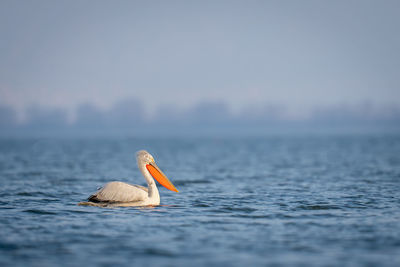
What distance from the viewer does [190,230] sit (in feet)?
33.7

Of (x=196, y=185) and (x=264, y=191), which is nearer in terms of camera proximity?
(x=264, y=191)

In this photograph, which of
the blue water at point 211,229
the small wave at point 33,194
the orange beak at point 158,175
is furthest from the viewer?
the small wave at point 33,194

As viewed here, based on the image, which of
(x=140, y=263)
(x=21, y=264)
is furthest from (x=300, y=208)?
(x=21, y=264)

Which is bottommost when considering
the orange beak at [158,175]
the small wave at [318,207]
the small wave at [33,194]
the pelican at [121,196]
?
the small wave at [318,207]

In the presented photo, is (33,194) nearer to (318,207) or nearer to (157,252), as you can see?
(157,252)

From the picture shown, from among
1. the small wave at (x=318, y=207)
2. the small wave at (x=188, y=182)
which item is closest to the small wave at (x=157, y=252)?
the small wave at (x=318, y=207)

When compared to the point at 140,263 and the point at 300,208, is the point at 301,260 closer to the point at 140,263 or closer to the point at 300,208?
the point at 140,263

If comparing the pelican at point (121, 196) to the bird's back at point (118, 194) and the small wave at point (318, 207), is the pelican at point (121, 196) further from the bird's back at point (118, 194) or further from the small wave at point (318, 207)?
the small wave at point (318, 207)

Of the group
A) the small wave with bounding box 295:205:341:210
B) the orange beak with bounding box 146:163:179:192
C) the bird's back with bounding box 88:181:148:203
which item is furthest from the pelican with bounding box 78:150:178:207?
the small wave with bounding box 295:205:341:210

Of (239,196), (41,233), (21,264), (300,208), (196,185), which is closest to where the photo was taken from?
(21,264)

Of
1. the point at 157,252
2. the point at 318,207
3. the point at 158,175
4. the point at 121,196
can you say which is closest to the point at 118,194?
the point at 121,196

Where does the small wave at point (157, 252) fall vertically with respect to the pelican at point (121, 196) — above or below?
below

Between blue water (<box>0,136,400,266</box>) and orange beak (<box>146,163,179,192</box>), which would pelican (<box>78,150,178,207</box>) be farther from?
orange beak (<box>146,163,179,192</box>)

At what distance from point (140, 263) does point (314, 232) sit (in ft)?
13.1
